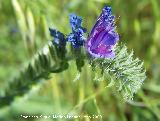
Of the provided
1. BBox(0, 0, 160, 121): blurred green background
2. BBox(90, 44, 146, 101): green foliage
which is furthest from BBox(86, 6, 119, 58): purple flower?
BBox(0, 0, 160, 121): blurred green background

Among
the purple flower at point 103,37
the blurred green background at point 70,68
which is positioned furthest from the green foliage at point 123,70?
the blurred green background at point 70,68

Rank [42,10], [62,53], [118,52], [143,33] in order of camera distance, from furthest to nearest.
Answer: [143,33] < [42,10] < [62,53] < [118,52]

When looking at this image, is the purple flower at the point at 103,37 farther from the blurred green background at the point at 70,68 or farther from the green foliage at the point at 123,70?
the blurred green background at the point at 70,68

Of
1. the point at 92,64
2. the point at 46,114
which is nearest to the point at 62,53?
the point at 92,64

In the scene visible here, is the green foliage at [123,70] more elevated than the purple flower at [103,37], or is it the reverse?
the purple flower at [103,37]

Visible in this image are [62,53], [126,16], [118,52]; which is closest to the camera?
[118,52]

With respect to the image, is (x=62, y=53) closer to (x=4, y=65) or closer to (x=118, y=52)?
(x=118, y=52)
